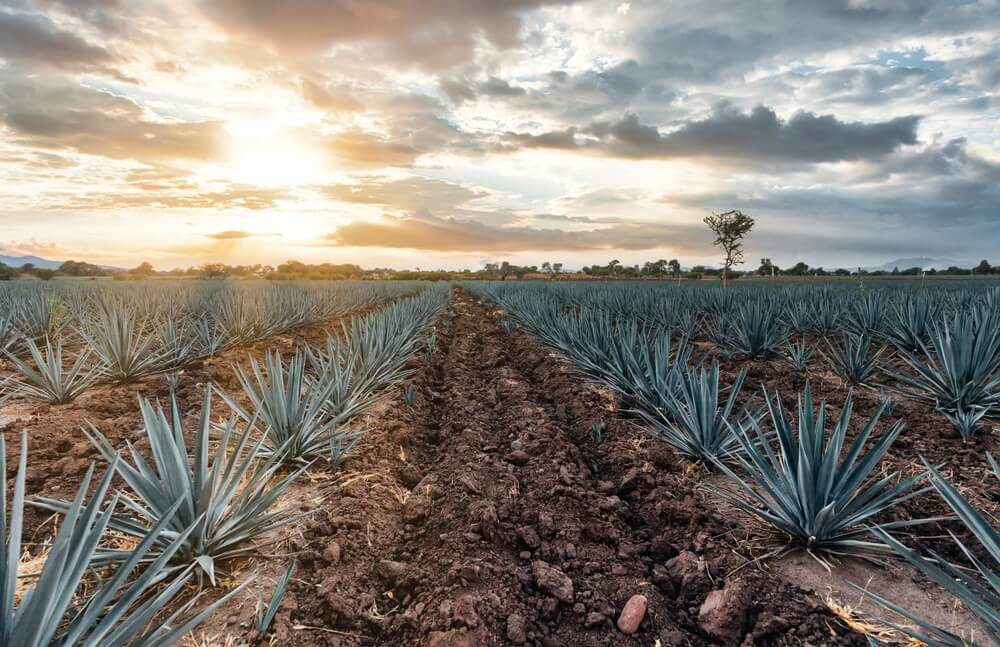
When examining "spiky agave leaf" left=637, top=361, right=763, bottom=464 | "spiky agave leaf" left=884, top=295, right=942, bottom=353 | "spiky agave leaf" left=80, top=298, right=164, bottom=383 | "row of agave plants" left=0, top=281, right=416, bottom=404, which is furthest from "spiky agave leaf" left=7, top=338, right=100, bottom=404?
"spiky agave leaf" left=884, top=295, right=942, bottom=353

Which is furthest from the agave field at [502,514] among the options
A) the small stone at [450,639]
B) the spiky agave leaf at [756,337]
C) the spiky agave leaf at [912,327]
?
the spiky agave leaf at [912,327]

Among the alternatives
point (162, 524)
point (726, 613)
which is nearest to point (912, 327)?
point (726, 613)

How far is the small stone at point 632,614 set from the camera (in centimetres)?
203

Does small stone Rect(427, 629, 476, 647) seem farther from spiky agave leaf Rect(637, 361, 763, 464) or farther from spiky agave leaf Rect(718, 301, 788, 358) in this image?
spiky agave leaf Rect(718, 301, 788, 358)

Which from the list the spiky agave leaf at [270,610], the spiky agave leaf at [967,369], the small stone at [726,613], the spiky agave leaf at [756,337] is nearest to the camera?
the spiky agave leaf at [270,610]

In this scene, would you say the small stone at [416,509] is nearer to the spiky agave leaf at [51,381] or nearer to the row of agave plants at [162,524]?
the row of agave plants at [162,524]

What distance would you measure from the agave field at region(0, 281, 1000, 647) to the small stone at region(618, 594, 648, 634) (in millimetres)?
11

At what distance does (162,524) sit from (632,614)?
1.74m

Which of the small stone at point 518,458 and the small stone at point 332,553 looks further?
the small stone at point 518,458

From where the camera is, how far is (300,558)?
2.43m

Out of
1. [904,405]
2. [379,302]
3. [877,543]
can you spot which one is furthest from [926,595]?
[379,302]

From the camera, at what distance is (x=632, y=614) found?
81.3 inches

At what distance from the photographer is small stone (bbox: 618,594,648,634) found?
203 centimetres

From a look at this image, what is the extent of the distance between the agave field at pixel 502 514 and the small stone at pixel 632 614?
0.01 meters
